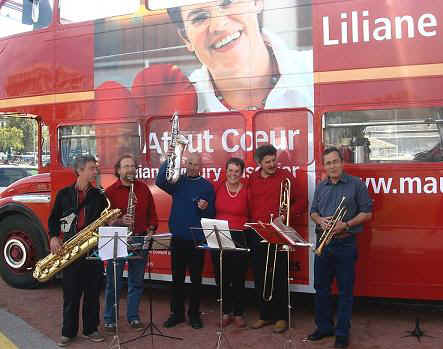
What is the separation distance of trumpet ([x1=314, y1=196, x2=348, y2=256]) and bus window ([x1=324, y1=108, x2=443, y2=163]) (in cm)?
66

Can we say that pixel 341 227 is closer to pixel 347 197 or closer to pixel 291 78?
pixel 347 197

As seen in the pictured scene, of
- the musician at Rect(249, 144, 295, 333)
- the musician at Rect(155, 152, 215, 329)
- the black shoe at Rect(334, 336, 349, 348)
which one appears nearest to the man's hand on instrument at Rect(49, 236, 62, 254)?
the musician at Rect(155, 152, 215, 329)

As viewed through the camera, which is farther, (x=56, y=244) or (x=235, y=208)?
(x=235, y=208)

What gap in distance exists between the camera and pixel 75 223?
185 inches

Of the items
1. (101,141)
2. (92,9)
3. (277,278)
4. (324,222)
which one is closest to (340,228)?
(324,222)

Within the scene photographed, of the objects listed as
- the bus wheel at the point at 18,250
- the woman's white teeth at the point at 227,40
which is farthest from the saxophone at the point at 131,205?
the bus wheel at the point at 18,250

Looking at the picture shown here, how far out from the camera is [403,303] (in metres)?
5.76

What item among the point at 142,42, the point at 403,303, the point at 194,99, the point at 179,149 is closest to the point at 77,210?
the point at 179,149

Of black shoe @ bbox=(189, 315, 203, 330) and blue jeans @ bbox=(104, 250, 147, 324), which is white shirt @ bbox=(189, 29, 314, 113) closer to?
blue jeans @ bbox=(104, 250, 147, 324)

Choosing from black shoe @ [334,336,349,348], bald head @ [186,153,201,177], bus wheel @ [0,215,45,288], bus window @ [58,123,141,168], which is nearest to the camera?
black shoe @ [334,336,349,348]

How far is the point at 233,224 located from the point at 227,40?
1.93m

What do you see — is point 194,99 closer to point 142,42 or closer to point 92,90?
point 142,42

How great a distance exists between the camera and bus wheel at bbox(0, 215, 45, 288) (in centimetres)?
686

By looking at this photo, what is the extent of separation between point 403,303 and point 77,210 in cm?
374
